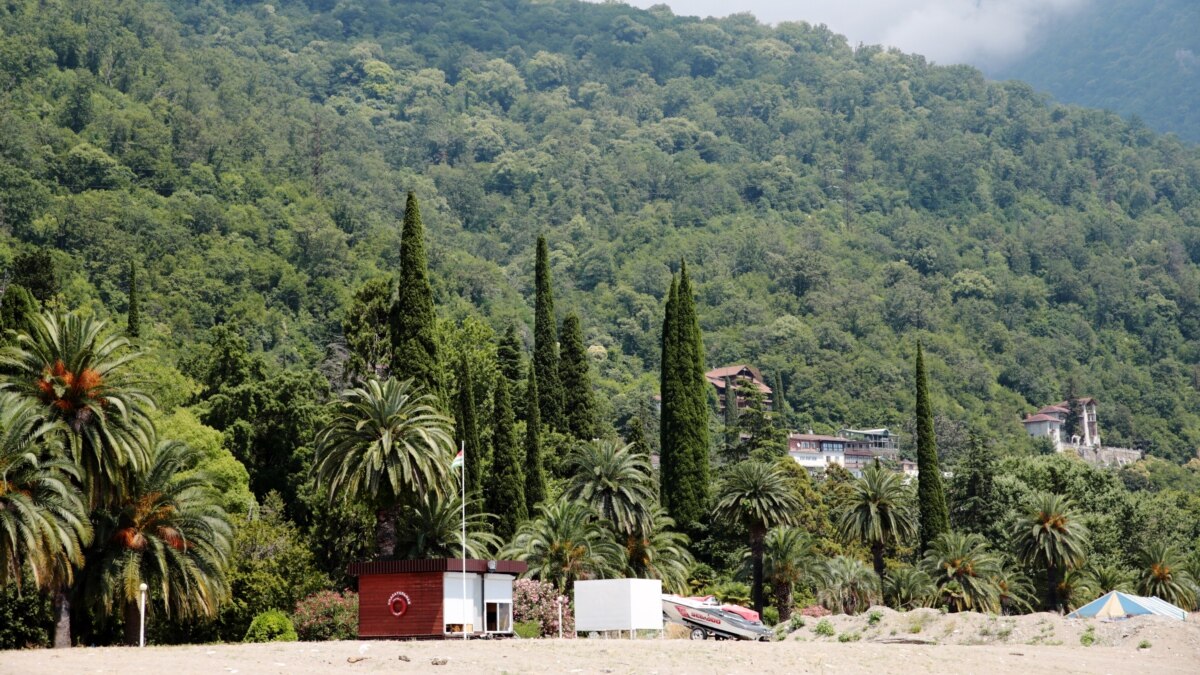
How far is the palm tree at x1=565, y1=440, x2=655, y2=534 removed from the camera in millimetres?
67188

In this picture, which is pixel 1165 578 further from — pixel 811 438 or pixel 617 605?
pixel 811 438

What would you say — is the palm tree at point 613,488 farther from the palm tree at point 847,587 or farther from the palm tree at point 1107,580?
the palm tree at point 1107,580

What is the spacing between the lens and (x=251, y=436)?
2874 inches

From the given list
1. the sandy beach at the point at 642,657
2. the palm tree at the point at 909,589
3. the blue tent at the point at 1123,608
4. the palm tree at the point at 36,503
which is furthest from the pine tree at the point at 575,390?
Answer: the palm tree at the point at 36,503

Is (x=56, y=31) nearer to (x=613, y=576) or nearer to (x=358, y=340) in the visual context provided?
(x=358, y=340)

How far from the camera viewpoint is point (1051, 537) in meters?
80.0

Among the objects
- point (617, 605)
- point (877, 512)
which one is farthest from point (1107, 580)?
point (617, 605)

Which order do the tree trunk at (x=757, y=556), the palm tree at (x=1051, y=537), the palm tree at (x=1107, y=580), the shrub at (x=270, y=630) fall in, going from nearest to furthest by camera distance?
the shrub at (x=270, y=630) → the tree trunk at (x=757, y=556) → the palm tree at (x=1051, y=537) → the palm tree at (x=1107, y=580)

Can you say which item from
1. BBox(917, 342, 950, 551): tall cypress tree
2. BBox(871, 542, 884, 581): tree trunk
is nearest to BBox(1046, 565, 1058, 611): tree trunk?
BBox(917, 342, 950, 551): tall cypress tree

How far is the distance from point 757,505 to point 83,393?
3356 centimetres

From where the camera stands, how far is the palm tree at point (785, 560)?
73.6 m

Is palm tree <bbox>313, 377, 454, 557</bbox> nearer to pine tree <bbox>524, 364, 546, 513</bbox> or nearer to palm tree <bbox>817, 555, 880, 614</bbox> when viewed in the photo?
pine tree <bbox>524, 364, 546, 513</bbox>

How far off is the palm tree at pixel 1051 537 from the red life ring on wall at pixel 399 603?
4318 cm

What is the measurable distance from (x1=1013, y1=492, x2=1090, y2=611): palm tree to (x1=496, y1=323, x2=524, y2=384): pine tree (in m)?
34.3
